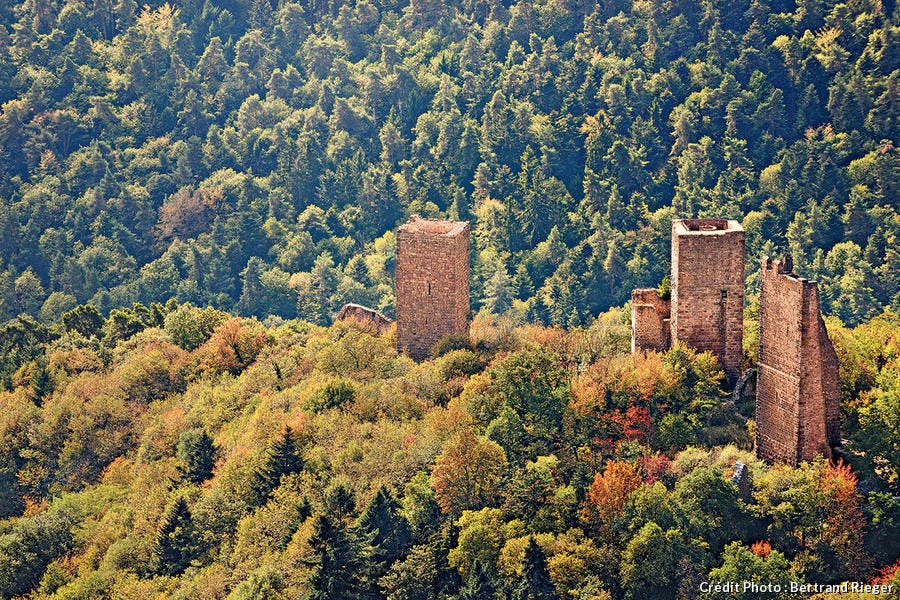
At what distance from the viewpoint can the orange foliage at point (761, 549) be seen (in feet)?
176

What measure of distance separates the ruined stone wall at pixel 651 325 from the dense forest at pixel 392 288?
3.61ft

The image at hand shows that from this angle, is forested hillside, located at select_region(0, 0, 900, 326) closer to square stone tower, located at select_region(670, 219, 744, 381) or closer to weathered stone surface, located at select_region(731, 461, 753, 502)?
square stone tower, located at select_region(670, 219, 744, 381)

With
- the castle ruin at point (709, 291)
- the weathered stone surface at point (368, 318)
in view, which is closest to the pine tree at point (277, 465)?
the weathered stone surface at point (368, 318)

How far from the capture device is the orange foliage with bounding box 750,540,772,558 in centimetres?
5361

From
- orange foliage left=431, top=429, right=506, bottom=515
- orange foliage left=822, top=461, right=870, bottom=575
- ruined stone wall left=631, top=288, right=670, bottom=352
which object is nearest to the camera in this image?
orange foliage left=822, top=461, right=870, bottom=575

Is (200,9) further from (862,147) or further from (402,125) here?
(862,147)

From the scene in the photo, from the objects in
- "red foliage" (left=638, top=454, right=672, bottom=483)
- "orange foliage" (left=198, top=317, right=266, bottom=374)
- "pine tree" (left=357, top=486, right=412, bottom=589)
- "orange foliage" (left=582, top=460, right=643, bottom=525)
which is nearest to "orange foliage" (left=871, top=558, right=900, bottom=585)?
"red foliage" (left=638, top=454, right=672, bottom=483)

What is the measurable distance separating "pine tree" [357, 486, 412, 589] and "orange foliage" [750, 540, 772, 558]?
34.7 feet

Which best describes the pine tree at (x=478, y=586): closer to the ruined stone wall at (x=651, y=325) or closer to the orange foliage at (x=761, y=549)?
the orange foliage at (x=761, y=549)

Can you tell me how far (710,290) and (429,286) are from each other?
43.4 ft

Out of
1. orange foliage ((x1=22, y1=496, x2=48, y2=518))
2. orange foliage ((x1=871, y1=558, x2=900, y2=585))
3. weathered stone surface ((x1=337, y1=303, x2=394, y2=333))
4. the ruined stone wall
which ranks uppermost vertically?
the ruined stone wall

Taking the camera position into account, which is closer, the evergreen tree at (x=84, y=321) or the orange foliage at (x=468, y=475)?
the orange foliage at (x=468, y=475)

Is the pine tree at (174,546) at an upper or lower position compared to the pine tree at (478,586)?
lower

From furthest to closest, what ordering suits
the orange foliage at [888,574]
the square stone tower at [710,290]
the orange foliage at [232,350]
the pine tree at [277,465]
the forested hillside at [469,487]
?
the orange foliage at [232,350]
the pine tree at [277,465]
the square stone tower at [710,290]
the forested hillside at [469,487]
the orange foliage at [888,574]
